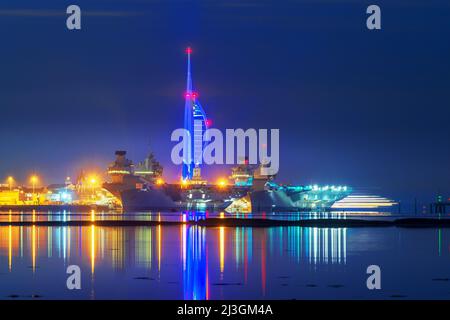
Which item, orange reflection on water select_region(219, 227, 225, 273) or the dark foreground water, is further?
orange reflection on water select_region(219, 227, 225, 273)

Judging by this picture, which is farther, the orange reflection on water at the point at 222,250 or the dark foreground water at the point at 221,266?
the orange reflection on water at the point at 222,250

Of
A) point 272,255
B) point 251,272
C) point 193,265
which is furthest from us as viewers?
point 272,255

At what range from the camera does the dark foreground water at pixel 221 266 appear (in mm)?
35188

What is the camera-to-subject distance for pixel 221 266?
4597cm

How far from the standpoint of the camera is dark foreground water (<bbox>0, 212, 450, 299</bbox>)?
3519cm

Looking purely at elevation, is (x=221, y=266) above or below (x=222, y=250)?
above

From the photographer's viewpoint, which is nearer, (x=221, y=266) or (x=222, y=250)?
(x=221, y=266)

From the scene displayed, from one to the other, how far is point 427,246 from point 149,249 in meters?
19.4
